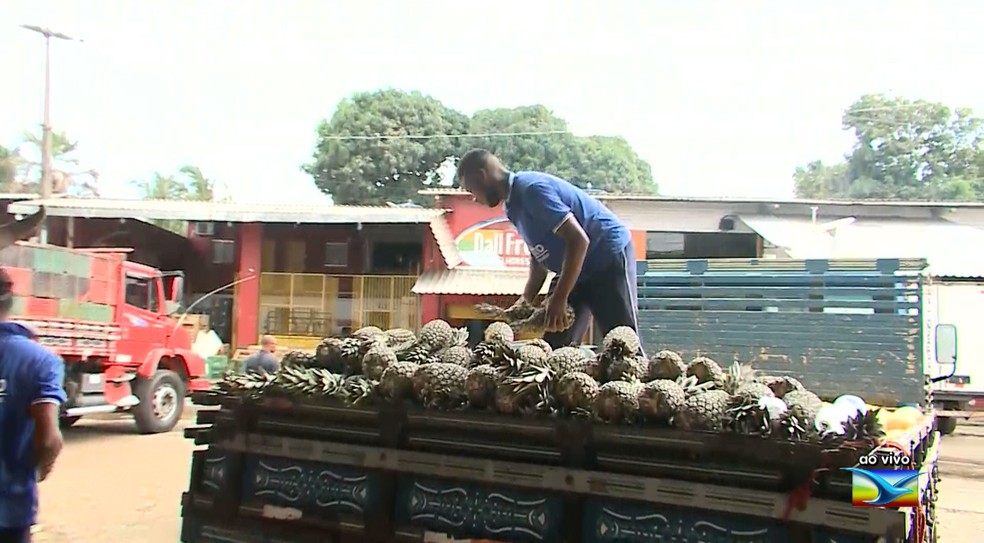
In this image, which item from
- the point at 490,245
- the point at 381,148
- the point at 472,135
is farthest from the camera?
the point at 472,135

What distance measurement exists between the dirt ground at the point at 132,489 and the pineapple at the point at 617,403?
5083mm

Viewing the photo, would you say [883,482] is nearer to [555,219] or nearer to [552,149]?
[555,219]

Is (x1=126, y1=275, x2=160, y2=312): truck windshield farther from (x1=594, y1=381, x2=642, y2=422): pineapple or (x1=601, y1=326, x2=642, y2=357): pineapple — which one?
(x1=594, y1=381, x2=642, y2=422): pineapple

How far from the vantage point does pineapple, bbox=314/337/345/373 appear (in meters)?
3.62

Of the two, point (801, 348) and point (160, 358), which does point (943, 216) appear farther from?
point (160, 358)

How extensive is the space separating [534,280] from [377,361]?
1414mm

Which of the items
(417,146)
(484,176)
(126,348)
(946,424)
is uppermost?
(417,146)

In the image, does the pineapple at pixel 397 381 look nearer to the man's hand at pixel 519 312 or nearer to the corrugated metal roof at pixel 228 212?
the man's hand at pixel 519 312

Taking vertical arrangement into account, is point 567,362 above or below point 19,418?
above

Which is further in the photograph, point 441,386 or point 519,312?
point 519,312

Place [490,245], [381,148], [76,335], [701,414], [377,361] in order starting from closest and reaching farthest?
[701,414], [377,361], [76,335], [490,245], [381,148]

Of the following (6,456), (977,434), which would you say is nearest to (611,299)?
(6,456)

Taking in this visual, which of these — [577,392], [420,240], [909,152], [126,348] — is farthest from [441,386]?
[909,152]

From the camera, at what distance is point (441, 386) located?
3023mm
